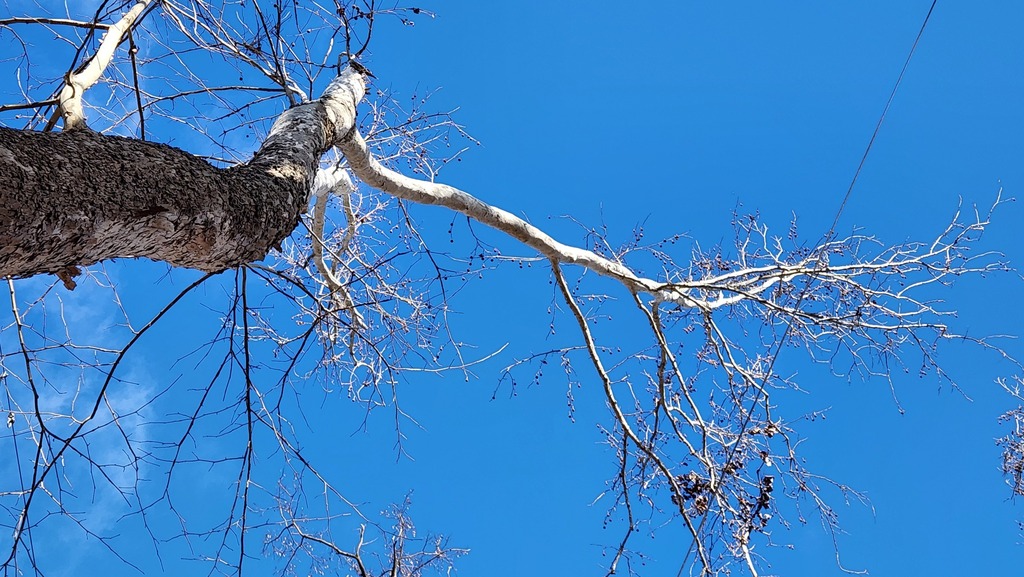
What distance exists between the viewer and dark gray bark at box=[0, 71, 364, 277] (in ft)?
3.86

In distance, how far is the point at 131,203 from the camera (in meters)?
1.37

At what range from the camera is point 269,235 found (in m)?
1.72

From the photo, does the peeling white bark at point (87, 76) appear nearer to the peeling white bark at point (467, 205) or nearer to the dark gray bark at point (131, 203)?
the dark gray bark at point (131, 203)

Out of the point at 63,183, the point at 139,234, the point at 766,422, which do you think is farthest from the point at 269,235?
the point at 766,422

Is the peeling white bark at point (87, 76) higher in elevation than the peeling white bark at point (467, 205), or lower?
lower

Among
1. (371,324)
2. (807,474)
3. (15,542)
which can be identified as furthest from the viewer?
(371,324)

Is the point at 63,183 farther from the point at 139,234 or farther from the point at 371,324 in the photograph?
the point at 371,324

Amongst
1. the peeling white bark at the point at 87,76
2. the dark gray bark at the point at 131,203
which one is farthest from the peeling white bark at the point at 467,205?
the dark gray bark at the point at 131,203

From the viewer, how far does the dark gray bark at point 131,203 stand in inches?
46.4

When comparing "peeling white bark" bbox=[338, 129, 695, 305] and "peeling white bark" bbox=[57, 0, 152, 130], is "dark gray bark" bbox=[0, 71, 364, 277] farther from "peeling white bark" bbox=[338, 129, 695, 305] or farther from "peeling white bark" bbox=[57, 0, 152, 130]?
"peeling white bark" bbox=[338, 129, 695, 305]

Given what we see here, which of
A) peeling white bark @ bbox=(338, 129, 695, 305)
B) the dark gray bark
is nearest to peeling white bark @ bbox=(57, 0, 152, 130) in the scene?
the dark gray bark

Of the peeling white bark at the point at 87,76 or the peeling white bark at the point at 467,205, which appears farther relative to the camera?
the peeling white bark at the point at 467,205

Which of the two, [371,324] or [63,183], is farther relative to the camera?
[371,324]

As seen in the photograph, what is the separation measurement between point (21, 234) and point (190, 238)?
388 millimetres
